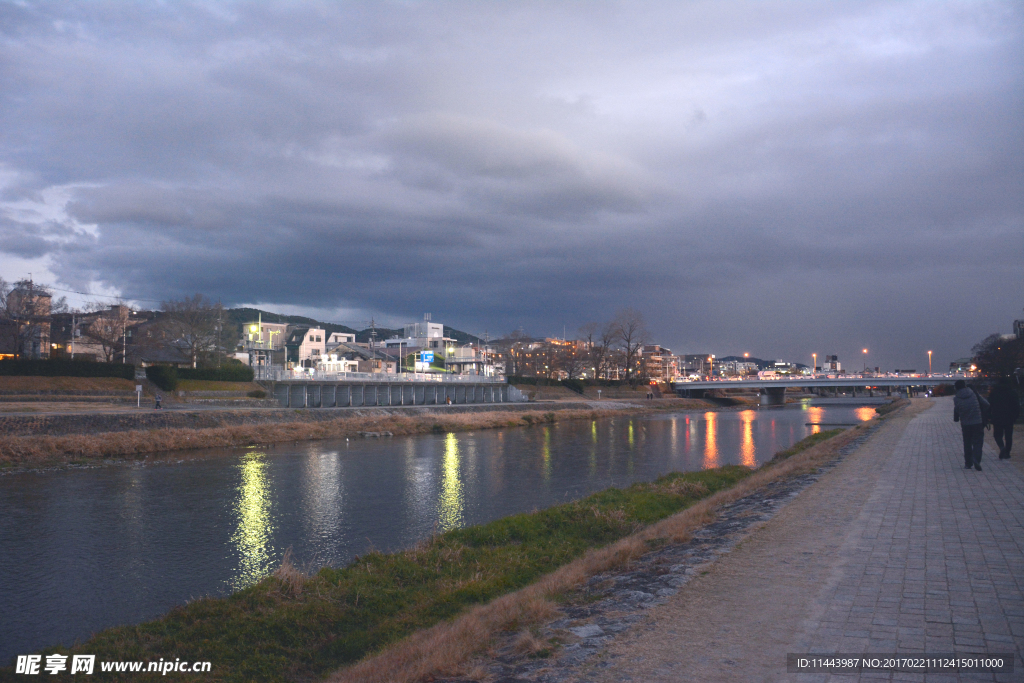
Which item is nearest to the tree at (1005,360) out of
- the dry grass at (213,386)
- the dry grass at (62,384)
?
the dry grass at (213,386)

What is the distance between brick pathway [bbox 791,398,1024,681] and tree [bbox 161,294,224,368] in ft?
230

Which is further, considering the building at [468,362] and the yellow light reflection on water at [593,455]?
the building at [468,362]

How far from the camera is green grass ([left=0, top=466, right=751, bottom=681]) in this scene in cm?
862

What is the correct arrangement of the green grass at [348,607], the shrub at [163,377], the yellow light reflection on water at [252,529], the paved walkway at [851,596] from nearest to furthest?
the paved walkway at [851,596] → the green grass at [348,607] → the yellow light reflection on water at [252,529] → the shrub at [163,377]

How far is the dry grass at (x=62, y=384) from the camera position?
45500 millimetres

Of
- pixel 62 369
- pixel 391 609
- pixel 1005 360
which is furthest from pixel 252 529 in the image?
pixel 1005 360

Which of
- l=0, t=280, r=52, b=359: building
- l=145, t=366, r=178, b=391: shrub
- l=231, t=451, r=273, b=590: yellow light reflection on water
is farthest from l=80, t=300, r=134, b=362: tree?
l=231, t=451, r=273, b=590: yellow light reflection on water

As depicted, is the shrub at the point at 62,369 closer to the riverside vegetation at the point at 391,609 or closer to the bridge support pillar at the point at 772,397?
the riverside vegetation at the point at 391,609

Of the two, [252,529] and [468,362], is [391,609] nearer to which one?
[252,529]

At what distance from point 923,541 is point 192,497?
23581 millimetres

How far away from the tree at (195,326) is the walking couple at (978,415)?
69.2m

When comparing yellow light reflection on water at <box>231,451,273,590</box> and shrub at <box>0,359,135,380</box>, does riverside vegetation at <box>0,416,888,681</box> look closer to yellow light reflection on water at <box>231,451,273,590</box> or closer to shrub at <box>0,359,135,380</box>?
yellow light reflection on water at <box>231,451,273,590</box>

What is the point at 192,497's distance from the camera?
2338 cm

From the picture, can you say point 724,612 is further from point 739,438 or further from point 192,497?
point 739,438
